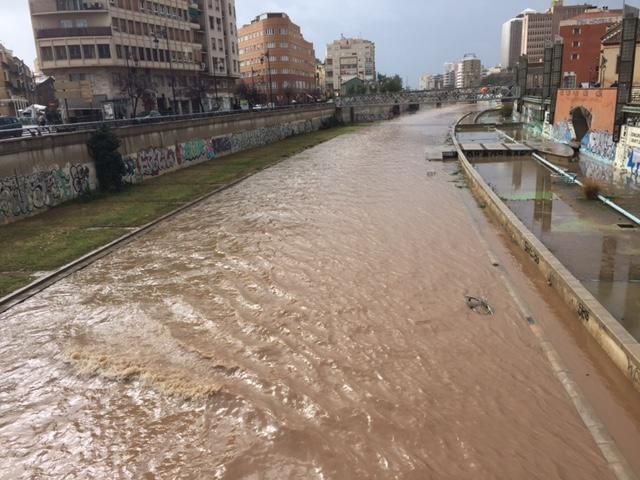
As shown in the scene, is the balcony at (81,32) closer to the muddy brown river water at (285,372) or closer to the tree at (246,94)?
the tree at (246,94)

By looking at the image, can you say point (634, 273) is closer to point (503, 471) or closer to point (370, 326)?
point (370, 326)

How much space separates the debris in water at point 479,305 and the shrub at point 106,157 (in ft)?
65.0

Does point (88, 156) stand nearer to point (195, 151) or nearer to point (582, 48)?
point (195, 151)

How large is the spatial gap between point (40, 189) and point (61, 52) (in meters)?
42.9

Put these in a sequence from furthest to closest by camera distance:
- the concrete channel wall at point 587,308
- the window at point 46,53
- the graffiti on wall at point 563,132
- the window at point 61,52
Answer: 1. the window at point 46,53
2. the window at point 61,52
3. the graffiti on wall at point 563,132
4. the concrete channel wall at point 587,308

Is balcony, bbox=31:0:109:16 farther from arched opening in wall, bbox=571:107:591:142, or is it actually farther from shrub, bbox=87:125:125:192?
arched opening in wall, bbox=571:107:591:142

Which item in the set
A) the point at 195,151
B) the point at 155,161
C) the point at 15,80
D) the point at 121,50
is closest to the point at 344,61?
the point at 15,80

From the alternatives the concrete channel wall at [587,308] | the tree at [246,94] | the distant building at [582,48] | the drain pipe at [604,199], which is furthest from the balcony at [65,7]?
the distant building at [582,48]

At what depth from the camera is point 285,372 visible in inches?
349

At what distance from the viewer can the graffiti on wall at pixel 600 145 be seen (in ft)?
90.5

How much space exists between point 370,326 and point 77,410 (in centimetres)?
526

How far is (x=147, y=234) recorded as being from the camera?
18.1 metres

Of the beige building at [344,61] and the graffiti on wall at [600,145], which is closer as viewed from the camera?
the graffiti on wall at [600,145]

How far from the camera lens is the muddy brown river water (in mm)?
6898
